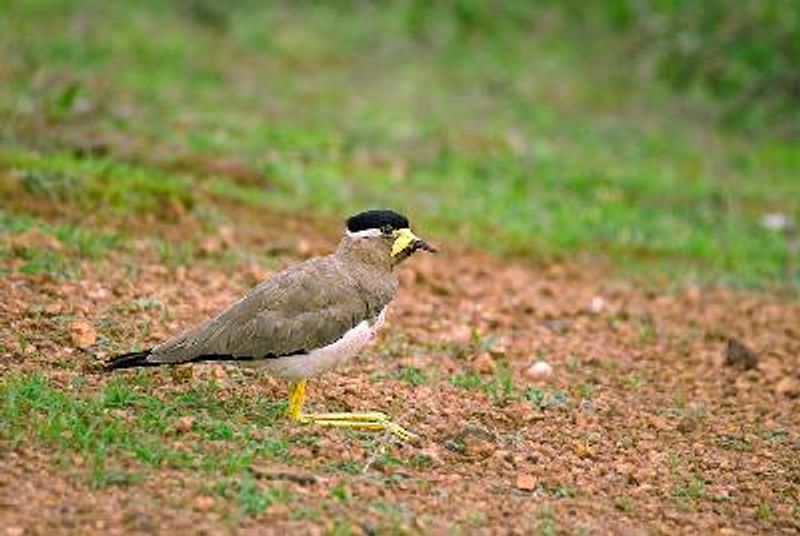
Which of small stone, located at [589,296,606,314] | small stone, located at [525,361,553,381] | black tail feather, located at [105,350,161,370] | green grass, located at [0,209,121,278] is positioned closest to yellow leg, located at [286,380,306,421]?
black tail feather, located at [105,350,161,370]

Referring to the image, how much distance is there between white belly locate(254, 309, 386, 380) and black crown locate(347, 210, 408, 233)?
1.79 feet

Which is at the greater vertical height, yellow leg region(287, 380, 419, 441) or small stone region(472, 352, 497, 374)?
yellow leg region(287, 380, 419, 441)

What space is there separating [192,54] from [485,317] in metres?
6.79

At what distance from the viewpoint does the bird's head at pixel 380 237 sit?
6.13 m

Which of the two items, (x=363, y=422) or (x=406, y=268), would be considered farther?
(x=406, y=268)

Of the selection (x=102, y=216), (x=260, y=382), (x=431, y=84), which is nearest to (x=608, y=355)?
(x=260, y=382)

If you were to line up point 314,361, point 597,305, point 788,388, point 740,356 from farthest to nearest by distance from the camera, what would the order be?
point 597,305, point 740,356, point 788,388, point 314,361

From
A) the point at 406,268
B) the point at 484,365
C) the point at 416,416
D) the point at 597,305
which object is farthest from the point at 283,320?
the point at 597,305

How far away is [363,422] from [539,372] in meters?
1.51

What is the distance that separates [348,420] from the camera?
228 inches

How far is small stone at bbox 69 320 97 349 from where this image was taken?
20.5 ft

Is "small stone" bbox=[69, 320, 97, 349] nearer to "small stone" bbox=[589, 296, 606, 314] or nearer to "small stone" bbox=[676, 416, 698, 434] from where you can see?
"small stone" bbox=[676, 416, 698, 434]

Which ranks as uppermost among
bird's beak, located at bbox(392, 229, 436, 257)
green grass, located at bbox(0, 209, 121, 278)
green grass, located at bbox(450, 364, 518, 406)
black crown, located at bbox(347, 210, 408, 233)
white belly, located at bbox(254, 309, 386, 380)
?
black crown, located at bbox(347, 210, 408, 233)

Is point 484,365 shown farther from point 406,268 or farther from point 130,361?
point 130,361
